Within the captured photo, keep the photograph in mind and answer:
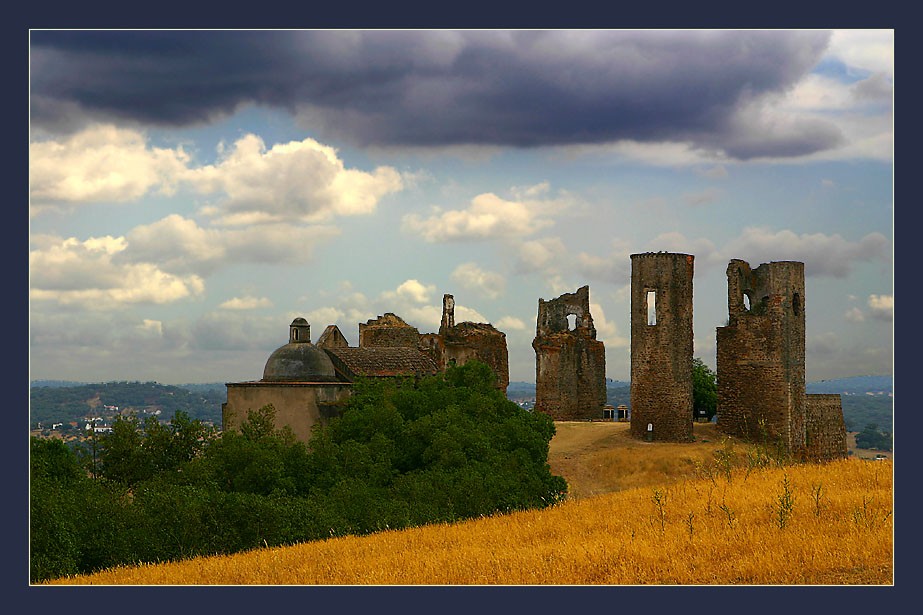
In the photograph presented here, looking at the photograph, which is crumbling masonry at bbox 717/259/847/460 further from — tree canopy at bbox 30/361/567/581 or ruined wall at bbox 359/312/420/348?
tree canopy at bbox 30/361/567/581

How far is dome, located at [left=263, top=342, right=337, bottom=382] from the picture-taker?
28375mm

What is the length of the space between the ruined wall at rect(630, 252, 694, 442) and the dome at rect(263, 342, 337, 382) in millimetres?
14611

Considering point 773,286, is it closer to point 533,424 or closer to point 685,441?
point 685,441

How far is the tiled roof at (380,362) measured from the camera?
31.4 m

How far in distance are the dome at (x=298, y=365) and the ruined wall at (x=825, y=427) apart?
2138 centimetres

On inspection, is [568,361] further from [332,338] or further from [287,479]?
[287,479]

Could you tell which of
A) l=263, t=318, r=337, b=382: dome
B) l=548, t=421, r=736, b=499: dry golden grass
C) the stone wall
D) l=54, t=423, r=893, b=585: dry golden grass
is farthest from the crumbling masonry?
l=54, t=423, r=893, b=585: dry golden grass

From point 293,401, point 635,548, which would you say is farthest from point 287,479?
point 635,548

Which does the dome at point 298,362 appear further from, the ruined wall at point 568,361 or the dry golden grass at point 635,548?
the ruined wall at point 568,361

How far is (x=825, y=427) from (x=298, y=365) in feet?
79.4

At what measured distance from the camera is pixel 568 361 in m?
50.8

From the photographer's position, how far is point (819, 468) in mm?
22266

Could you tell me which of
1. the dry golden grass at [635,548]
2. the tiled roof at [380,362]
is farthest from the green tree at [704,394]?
the dry golden grass at [635,548]

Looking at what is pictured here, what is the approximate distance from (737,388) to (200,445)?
78.3 feet
